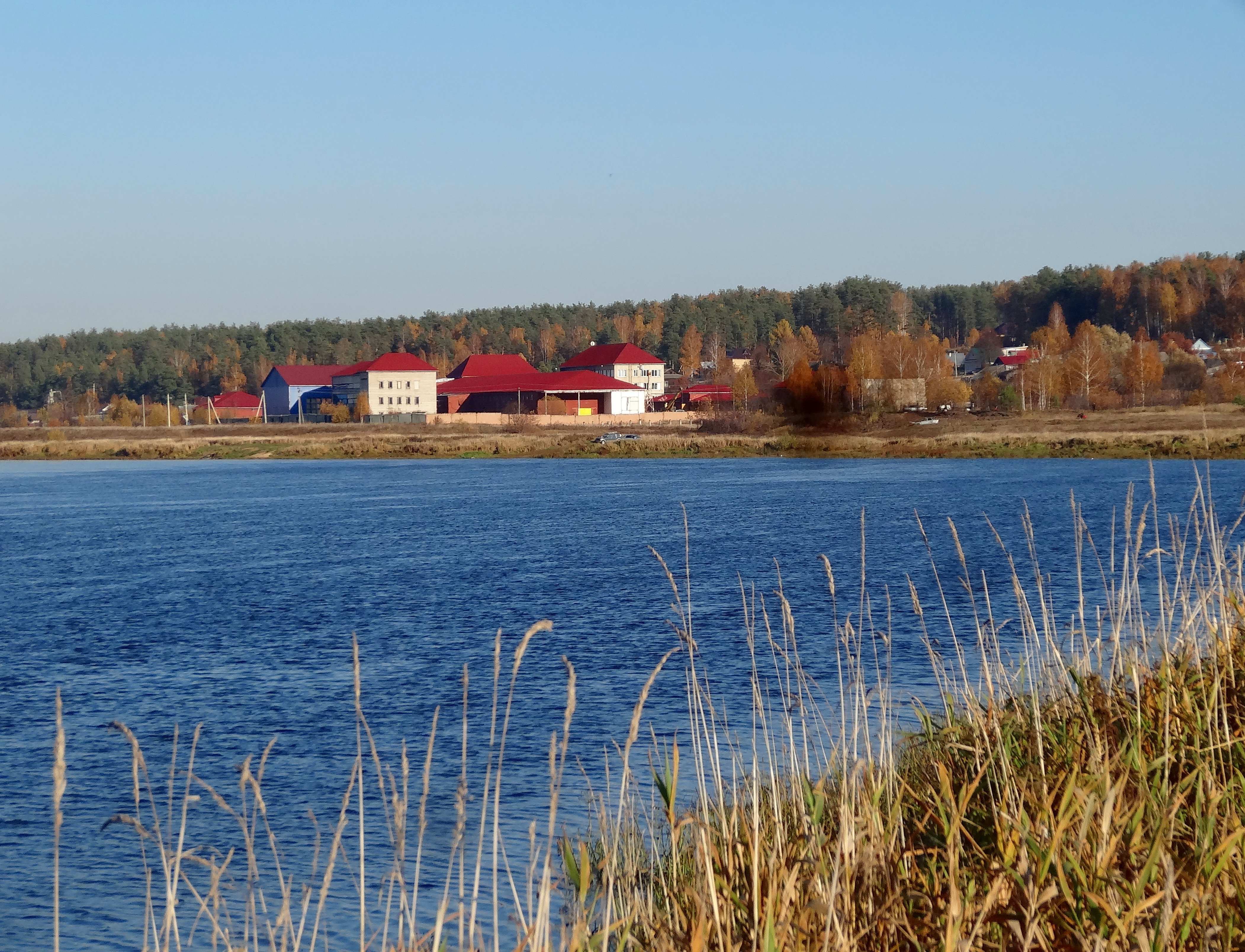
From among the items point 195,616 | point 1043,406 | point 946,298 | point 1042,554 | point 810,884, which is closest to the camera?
point 810,884

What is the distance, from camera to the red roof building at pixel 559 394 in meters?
117

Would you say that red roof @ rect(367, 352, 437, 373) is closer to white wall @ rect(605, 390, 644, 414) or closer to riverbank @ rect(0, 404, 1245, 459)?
riverbank @ rect(0, 404, 1245, 459)

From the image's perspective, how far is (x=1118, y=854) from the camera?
4.60m

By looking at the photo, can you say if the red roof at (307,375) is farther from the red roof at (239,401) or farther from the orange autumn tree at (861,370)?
the orange autumn tree at (861,370)

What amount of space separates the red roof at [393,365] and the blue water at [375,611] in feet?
231

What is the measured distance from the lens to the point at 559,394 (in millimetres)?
118812

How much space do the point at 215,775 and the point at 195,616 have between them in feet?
37.1

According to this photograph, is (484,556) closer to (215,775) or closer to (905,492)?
(215,775)

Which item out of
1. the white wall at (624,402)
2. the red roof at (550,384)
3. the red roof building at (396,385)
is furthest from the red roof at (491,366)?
the white wall at (624,402)

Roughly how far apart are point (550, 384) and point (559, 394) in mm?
1323

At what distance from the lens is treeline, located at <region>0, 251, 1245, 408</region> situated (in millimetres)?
146250

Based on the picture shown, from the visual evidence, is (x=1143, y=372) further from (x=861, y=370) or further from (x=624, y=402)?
(x=624, y=402)

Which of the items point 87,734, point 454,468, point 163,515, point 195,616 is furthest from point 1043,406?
point 87,734

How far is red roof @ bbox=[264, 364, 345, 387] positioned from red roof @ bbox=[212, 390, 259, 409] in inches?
189
